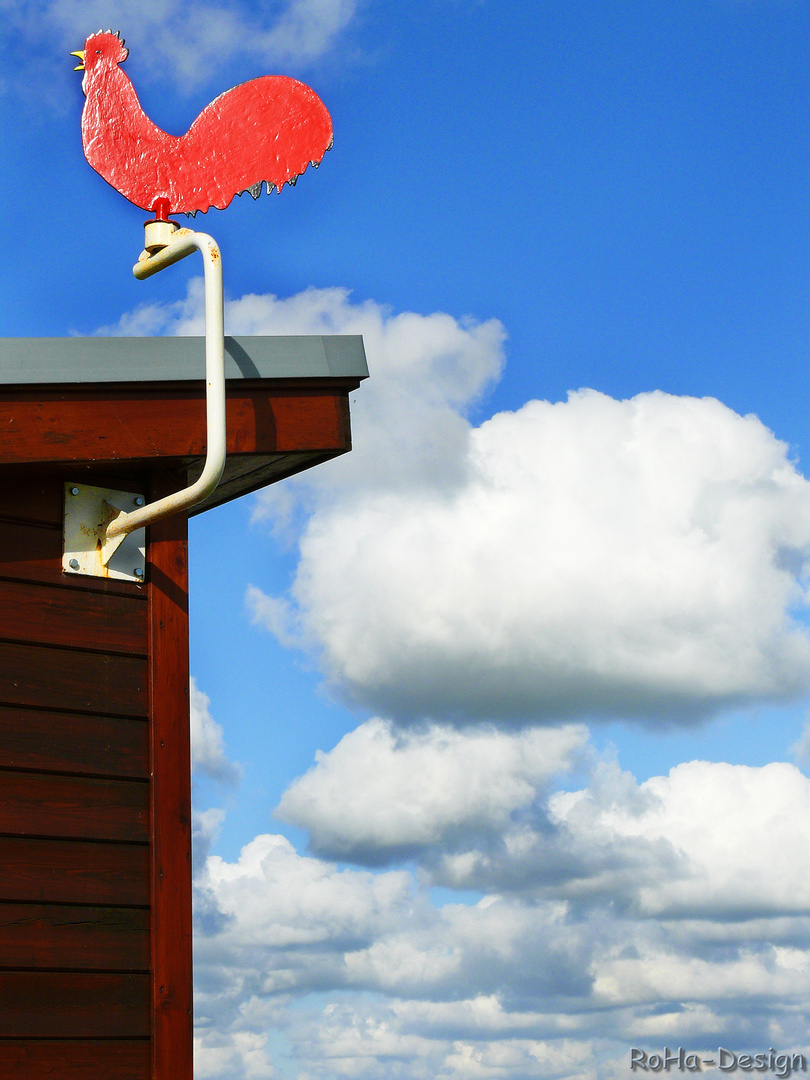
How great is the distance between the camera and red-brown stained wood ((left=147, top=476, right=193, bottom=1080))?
10.7 ft

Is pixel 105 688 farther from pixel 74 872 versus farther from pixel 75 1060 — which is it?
pixel 75 1060

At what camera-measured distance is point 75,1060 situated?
3.12 m

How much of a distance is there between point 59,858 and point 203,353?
1678 mm

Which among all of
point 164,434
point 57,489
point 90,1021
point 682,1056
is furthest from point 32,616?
point 682,1056

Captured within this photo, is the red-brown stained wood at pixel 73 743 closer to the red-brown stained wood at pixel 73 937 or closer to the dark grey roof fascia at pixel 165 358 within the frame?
the red-brown stained wood at pixel 73 937

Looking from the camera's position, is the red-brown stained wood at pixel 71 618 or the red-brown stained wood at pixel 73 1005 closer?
the red-brown stained wood at pixel 73 1005

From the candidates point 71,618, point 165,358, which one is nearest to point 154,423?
point 165,358

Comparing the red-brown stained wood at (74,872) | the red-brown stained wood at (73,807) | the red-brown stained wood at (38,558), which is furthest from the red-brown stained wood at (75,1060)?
the red-brown stained wood at (38,558)

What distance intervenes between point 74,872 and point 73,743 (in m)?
0.38

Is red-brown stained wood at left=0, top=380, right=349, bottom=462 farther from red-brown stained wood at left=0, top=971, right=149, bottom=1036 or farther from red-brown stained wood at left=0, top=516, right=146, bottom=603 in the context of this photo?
red-brown stained wood at left=0, top=971, right=149, bottom=1036

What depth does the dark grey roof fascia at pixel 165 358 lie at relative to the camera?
11.4 ft

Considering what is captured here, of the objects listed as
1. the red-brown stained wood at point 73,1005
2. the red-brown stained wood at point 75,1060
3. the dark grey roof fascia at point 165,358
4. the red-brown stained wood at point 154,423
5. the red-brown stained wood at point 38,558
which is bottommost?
the red-brown stained wood at point 75,1060

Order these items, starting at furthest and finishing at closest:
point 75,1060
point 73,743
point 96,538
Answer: point 96,538, point 73,743, point 75,1060

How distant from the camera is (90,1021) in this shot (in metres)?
3.18
